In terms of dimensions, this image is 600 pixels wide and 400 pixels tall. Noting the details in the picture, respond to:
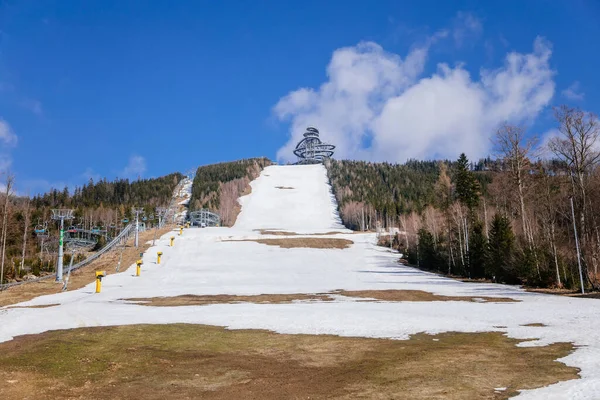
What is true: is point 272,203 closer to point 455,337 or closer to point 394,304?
point 394,304

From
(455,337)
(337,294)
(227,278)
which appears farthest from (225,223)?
(455,337)

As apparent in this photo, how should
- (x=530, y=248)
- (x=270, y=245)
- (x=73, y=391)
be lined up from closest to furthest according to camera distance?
(x=73, y=391), (x=530, y=248), (x=270, y=245)

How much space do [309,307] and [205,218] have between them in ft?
295

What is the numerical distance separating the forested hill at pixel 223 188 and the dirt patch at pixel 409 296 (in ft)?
286

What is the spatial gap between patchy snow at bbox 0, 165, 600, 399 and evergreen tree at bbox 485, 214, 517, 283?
3.04 m

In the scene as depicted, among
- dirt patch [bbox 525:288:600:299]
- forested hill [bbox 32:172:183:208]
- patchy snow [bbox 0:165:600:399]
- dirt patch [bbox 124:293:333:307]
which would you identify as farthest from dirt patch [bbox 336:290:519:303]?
forested hill [bbox 32:172:183:208]

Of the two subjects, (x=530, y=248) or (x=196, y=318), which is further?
(x=530, y=248)

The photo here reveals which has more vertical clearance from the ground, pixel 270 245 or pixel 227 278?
pixel 270 245

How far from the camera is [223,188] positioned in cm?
15275

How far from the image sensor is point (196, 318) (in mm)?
19484

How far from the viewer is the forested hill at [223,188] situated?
5017 inches

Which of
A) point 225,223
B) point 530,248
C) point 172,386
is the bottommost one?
point 172,386

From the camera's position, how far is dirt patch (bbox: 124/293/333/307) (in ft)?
86.7

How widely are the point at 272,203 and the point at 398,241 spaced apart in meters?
59.4
